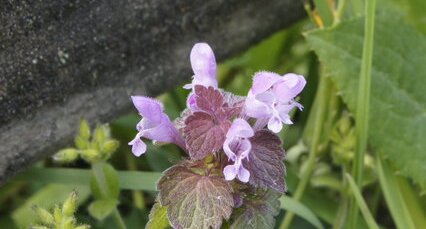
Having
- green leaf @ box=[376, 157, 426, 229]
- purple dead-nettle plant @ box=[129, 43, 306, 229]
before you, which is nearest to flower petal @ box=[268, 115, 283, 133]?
purple dead-nettle plant @ box=[129, 43, 306, 229]

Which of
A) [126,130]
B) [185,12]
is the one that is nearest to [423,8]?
[185,12]

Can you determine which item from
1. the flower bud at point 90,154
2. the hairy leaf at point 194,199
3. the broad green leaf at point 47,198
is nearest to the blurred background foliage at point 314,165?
the broad green leaf at point 47,198

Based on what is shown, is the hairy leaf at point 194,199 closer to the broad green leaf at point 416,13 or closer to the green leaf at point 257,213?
the green leaf at point 257,213

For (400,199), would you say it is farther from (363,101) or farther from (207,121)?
(207,121)

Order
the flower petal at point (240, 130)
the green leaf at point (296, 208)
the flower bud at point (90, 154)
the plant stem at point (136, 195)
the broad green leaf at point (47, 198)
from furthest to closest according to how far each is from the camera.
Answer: the plant stem at point (136, 195) < the broad green leaf at point (47, 198) < the green leaf at point (296, 208) < the flower bud at point (90, 154) < the flower petal at point (240, 130)

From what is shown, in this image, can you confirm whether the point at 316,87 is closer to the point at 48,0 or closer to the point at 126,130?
the point at 126,130

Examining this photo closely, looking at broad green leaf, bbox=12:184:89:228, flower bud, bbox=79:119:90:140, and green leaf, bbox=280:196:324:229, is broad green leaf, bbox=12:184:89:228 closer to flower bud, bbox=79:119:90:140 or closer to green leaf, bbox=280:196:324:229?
flower bud, bbox=79:119:90:140
